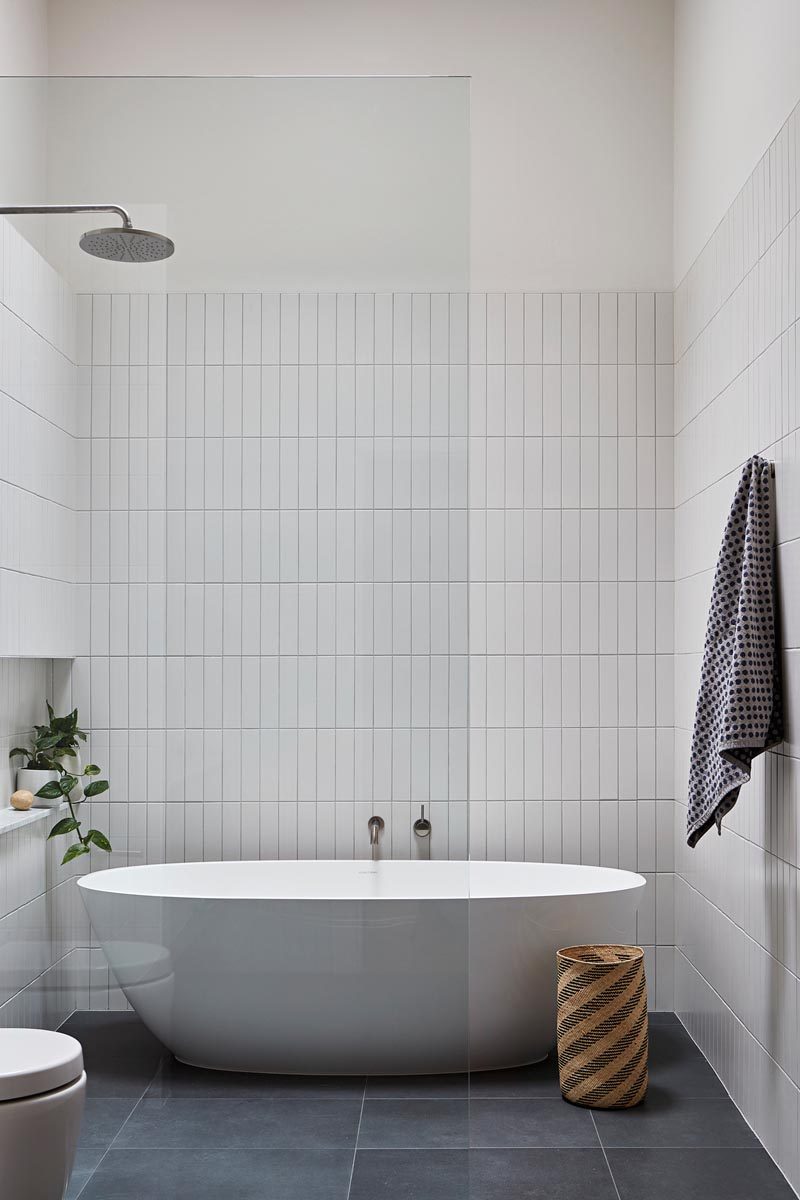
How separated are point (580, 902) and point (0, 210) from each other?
253 cm

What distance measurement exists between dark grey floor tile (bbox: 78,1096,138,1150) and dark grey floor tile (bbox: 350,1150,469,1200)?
0.34ft

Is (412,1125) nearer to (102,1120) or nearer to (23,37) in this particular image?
(102,1120)

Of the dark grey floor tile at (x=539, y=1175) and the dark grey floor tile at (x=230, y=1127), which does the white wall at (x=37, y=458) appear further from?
the dark grey floor tile at (x=539, y=1175)

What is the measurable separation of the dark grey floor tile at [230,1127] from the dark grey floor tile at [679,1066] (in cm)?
153

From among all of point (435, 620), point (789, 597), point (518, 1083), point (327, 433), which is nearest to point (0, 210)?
point (327, 433)

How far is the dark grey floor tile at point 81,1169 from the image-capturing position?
7.32ft

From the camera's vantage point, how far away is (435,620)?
2.47 metres

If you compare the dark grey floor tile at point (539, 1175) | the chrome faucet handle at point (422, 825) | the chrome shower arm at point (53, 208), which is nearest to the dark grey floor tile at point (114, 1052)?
the chrome faucet handle at point (422, 825)

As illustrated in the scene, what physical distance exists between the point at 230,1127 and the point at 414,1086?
0.42m

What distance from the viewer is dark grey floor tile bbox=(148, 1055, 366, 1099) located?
236 cm

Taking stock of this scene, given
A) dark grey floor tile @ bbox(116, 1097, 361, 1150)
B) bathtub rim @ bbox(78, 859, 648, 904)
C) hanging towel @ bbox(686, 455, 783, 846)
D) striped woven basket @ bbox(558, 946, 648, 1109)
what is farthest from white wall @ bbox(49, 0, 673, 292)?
dark grey floor tile @ bbox(116, 1097, 361, 1150)

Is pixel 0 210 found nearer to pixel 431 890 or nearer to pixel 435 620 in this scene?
pixel 435 620

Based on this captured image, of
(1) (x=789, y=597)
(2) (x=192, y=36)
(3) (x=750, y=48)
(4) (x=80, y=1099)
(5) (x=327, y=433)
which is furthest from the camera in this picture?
(2) (x=192, y=36)

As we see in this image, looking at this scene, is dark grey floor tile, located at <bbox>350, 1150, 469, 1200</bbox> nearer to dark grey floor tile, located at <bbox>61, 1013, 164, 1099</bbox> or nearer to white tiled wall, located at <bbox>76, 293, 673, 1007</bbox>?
dark grey floor tile, located at <bbox>61, 1013, 164, 1099</bbox>
